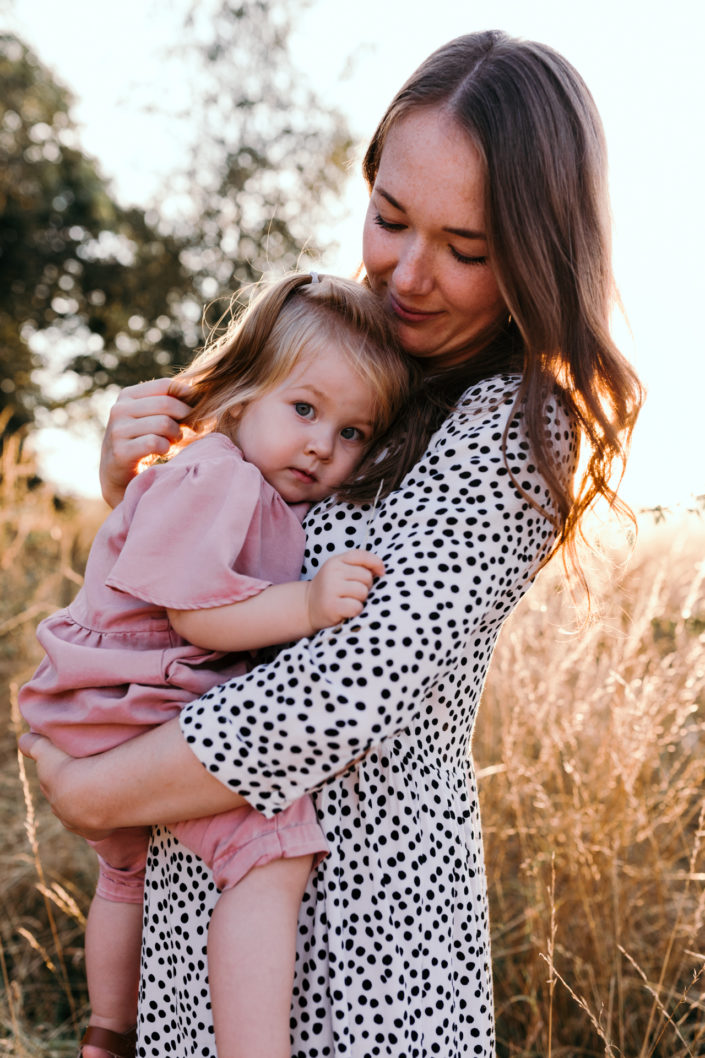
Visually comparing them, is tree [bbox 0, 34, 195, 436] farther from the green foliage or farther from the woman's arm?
the woman's arm

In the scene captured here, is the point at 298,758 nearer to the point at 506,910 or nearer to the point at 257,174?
the point at 506,910

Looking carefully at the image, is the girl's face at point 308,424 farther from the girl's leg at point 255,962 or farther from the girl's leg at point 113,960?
the girl's leg at point 113,960

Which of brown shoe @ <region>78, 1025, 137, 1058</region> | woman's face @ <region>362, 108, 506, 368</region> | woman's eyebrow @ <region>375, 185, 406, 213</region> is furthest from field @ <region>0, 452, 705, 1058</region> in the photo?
woman's eyebrow @ <region>375, 185, 406, 213</region>

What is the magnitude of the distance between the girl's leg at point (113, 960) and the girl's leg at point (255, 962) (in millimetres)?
447

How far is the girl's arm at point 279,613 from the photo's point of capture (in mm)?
1201

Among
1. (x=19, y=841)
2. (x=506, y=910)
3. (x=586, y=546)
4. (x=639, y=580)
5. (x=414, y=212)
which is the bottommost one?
(x=19, y=841)

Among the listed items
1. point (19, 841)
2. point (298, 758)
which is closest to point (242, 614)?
point (298, 758)

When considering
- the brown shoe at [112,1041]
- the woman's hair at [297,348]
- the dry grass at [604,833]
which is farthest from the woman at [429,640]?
the dry grass at [604,833]

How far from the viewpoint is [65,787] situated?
4.38 ft

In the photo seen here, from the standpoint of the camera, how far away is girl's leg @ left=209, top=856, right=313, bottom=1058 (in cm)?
117

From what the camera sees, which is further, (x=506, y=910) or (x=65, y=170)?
(x=65, y=170)

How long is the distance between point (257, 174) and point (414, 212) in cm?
795

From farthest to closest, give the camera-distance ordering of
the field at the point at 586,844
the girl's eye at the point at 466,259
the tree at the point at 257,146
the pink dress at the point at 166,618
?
the tree at the point at 257,146 < the field at the point at 586,844 < the girl's eye at the point at 466,259 < the pink dress at the point at 166,618

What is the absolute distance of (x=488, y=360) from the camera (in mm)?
1575
